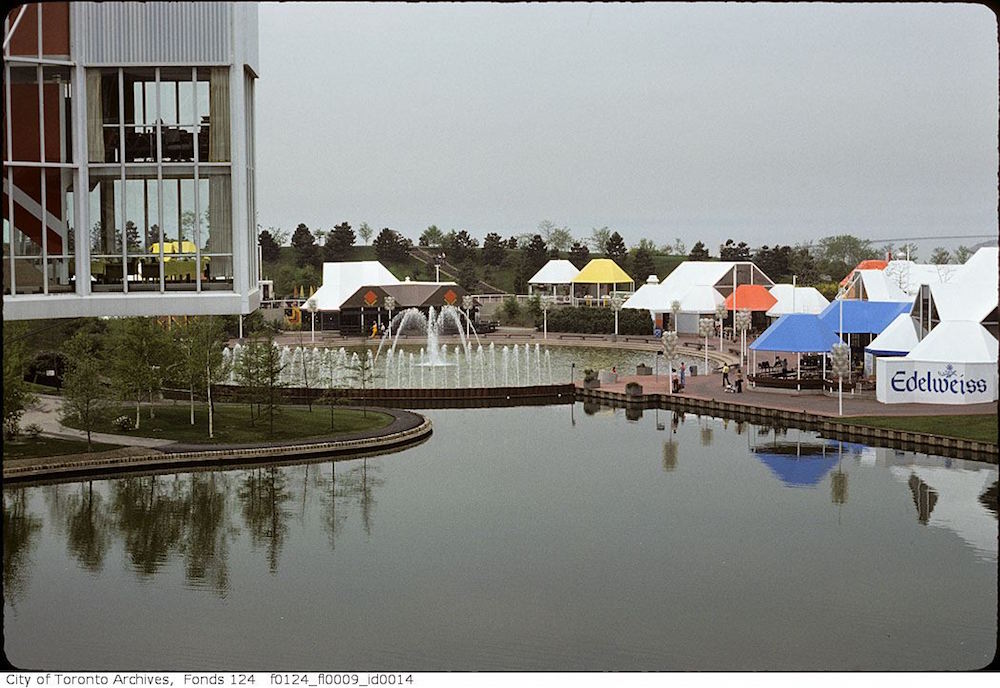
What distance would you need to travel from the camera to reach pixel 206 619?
1454cm

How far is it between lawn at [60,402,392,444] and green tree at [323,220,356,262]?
48.0m

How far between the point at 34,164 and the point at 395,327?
43.3m

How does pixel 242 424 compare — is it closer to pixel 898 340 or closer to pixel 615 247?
pixel 898 340

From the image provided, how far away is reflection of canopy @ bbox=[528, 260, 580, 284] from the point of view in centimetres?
6362

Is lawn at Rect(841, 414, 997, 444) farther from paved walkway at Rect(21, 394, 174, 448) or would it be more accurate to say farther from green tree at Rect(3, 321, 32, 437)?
green tree at Rect(3, 321, 32, 437)

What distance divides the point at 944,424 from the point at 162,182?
814 inches

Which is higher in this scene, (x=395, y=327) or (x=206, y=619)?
(x=395, y=327)

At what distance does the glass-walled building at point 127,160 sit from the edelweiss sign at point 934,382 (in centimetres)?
2213

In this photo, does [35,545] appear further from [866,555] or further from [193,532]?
[866,555]

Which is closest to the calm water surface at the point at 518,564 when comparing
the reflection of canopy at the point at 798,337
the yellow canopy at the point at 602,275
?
the reflection of canopy at the point at 798,337

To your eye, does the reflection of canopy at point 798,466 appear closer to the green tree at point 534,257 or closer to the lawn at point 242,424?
the lawn at point 242,424

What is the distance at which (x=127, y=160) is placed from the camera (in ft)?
33.9

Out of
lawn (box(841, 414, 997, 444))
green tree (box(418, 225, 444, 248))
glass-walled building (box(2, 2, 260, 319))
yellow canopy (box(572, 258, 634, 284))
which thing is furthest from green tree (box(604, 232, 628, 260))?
glass-walled building (box(2, 2, 260, 319))

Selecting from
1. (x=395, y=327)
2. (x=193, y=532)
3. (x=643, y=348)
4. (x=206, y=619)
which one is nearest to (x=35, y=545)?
(x=193, y=532)
